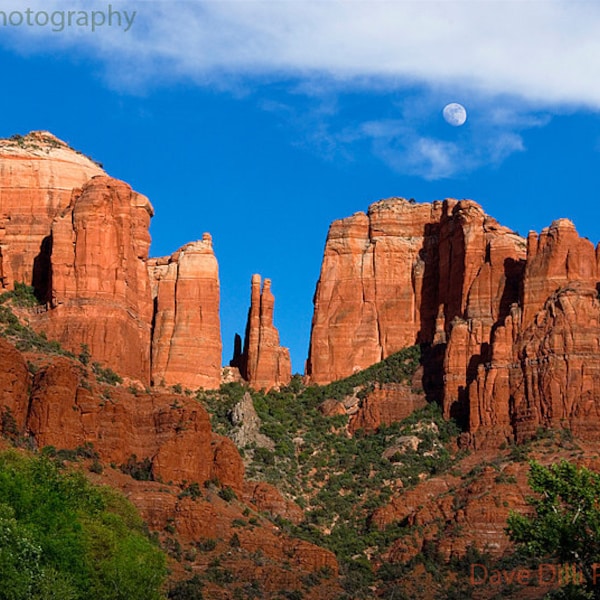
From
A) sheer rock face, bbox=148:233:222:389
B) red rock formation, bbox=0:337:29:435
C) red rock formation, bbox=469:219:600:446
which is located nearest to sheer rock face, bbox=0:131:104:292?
sheer rock face, bbox=148:233:222:389

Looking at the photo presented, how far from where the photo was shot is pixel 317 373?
18200 cm

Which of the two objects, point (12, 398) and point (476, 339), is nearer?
point (12, 398)

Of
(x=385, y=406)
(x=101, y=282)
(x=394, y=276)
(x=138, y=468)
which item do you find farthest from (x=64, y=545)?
(x=394, y=276)

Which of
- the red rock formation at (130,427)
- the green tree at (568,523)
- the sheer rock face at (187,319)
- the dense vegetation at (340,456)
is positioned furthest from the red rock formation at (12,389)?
the green tree at (568,523)

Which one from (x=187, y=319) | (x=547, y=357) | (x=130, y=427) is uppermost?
(x=187, y=319)

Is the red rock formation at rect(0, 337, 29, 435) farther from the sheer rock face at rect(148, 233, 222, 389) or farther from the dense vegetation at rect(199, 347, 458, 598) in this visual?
the sheer rock face at rect(148, 233, 222, 389)

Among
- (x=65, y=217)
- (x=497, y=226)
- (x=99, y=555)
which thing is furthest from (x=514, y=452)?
(x=99, y=555)

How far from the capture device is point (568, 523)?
85750mm

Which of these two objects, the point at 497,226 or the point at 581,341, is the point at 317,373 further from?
the point at 581,341

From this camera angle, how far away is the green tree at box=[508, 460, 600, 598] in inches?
3369

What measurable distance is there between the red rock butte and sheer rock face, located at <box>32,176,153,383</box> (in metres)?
24.2

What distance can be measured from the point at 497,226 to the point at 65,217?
37284 mm

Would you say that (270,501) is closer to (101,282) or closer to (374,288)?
(101,282)

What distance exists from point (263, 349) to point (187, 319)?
9123 millimetres
